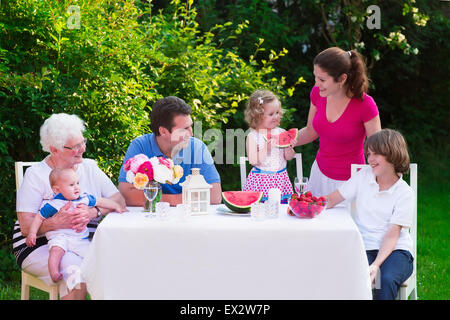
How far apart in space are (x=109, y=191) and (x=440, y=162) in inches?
300

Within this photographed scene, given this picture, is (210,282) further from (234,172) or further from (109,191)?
(234,172)

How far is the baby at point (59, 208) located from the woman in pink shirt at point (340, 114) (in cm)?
159

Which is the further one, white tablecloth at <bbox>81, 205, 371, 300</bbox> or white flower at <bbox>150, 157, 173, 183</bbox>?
white flower at <bbox>150, 157, 173, 183</bbox>

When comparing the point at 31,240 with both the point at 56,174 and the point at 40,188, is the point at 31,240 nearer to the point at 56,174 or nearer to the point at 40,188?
the point at 40,188

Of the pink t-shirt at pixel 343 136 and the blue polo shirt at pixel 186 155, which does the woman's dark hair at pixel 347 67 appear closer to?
the pink t-shirt at pixel 343 136

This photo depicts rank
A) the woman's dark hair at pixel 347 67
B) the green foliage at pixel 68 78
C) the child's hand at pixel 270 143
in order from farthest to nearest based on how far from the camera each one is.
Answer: the green foliage at pixel 68 78, the child's hand at pixel 270 143, the woman's dark hair at pixel 347 67

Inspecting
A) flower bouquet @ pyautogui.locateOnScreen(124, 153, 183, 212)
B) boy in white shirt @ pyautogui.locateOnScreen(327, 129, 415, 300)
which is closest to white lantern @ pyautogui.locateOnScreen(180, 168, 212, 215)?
flower bouquet @ pyautogui.locateOnScreen(124, 153, 183, 212)

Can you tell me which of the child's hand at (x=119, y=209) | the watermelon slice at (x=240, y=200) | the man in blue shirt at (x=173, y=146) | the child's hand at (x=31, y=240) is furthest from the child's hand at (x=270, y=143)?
the child's hand at (x=31, y=240)

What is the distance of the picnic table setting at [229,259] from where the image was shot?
10.3ft

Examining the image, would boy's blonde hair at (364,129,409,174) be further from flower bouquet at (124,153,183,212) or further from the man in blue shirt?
flower bouquet at (124,153,183,212)

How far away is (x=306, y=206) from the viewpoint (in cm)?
332

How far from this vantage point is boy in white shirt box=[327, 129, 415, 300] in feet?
11.4

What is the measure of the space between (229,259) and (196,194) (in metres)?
0.48

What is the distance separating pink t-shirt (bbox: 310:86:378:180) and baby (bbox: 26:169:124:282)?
5.24 feet
